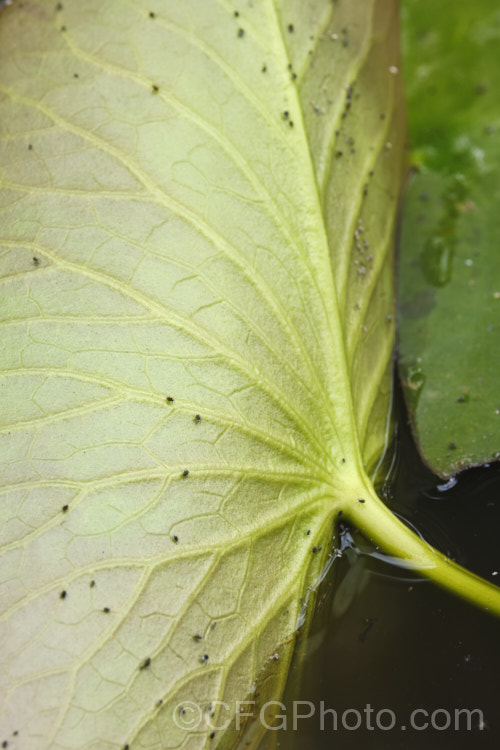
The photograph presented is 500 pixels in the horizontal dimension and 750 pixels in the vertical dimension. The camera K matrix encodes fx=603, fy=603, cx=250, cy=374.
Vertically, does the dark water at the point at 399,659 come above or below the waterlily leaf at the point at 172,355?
below

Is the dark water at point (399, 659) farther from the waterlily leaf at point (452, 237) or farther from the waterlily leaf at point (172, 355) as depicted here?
the waterlily leaf at point (452, 237)

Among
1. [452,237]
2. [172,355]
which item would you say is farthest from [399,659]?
[452,237]

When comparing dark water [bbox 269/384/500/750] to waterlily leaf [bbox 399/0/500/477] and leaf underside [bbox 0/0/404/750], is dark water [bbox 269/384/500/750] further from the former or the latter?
waterlily leaf [bbox 399/0/500/477]

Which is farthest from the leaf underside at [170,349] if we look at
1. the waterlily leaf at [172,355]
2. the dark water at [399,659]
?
the dark water at [399,659]

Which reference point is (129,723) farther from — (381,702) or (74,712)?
(381,702)

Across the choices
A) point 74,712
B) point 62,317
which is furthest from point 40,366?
point 74,712

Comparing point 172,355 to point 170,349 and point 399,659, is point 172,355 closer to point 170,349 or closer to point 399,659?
point 170,349

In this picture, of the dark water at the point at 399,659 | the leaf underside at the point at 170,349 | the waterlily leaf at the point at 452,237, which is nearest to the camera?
the leaf underside at the point at 170,349
